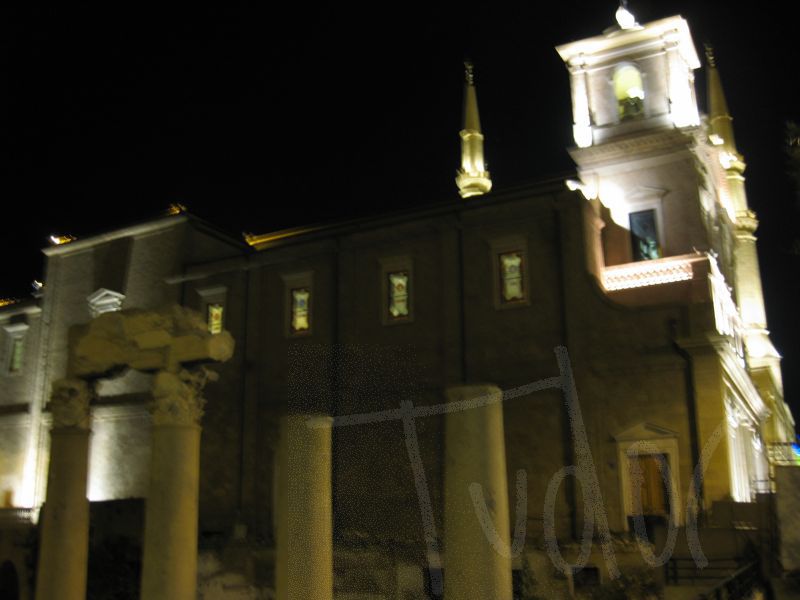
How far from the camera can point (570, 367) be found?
31.0 meters

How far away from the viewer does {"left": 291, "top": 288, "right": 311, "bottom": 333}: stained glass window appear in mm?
36875

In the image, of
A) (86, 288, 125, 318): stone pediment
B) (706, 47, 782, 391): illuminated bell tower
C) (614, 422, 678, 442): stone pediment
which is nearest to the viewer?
(614, 422, 678, 442): stone pediment

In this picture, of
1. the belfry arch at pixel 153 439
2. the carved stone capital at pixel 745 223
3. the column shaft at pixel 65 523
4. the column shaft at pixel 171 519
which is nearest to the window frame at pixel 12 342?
the belfry arch at pixel 153 439

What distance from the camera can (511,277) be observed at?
108ft

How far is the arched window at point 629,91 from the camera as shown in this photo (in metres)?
37.8

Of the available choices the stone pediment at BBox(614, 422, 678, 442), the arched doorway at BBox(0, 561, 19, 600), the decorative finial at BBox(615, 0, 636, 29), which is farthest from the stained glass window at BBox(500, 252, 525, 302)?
the arched doorway at BBox(0, 561, 19, 600)

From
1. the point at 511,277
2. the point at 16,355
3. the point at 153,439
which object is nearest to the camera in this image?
the point at 153,439

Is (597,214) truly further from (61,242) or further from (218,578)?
(61,242)

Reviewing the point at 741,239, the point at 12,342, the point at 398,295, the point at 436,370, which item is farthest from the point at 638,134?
the point at 12,342

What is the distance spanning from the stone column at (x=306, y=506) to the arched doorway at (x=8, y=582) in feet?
77.4

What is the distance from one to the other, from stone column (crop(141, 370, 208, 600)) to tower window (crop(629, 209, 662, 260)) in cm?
2364

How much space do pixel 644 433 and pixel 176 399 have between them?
1803 cm

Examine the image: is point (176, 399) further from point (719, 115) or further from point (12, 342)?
point (719, 115)

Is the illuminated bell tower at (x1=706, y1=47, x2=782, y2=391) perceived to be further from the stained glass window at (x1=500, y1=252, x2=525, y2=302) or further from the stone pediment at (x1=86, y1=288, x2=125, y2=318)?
the stone pediment at (x1=86, y1=288, x2=125, y2=318)
